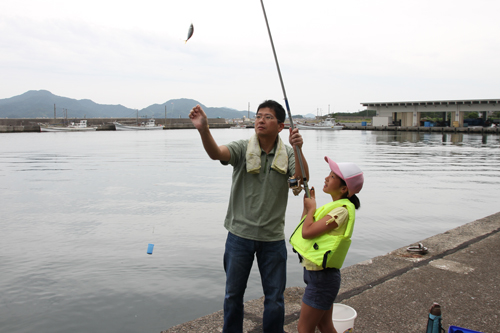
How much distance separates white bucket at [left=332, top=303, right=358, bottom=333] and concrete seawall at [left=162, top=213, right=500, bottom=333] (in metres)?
0.14

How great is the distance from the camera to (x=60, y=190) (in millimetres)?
14398

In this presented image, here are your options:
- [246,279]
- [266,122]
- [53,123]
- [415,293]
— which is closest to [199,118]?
[266,122]

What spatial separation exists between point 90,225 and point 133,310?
4795mm

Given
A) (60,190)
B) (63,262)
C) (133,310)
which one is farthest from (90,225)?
(60,190)

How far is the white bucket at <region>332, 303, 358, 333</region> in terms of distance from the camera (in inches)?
126

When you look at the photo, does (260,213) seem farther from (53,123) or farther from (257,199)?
(53,123)

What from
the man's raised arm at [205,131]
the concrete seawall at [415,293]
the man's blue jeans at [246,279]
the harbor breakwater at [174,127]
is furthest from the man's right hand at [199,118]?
the harbor breakwater at [174,127]

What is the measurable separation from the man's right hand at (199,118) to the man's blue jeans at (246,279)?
84cm

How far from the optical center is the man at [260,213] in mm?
2945

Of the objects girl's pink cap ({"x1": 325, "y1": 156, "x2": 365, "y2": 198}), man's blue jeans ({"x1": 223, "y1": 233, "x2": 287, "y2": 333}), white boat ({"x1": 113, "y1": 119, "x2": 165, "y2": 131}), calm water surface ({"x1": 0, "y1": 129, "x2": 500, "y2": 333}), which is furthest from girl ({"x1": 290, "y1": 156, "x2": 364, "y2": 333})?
white boat ({"x1": 113, "y1": 119, "x2": 165, "y2": 131})

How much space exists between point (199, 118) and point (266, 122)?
0.52 meters

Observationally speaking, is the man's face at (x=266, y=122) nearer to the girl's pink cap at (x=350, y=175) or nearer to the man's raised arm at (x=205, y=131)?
the man's raised arm at (x=205, y=131)

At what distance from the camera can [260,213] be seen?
2.98 m

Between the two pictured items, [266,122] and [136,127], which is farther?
[136,127]
